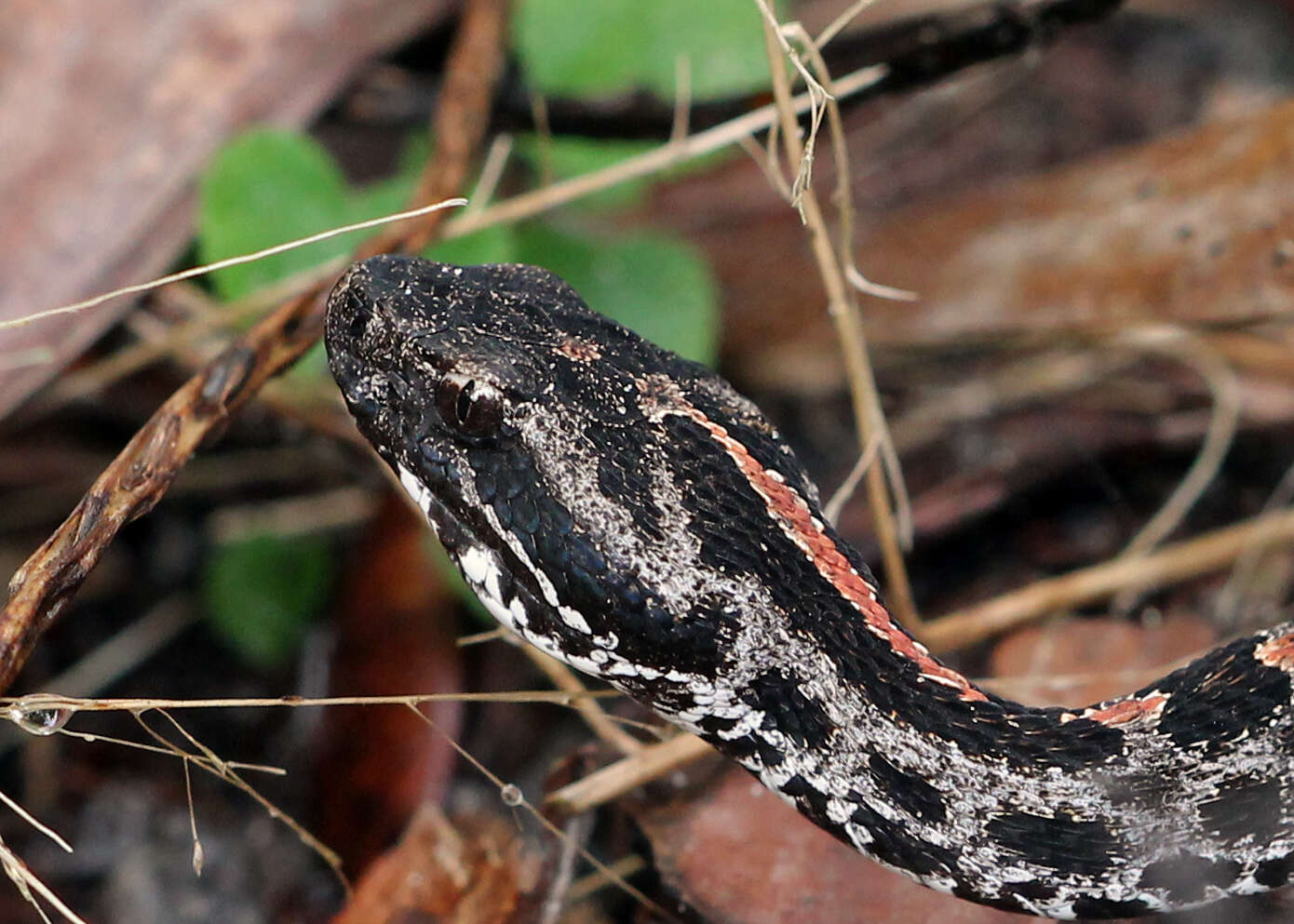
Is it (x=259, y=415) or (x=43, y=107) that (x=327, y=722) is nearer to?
(x=259, y=415)

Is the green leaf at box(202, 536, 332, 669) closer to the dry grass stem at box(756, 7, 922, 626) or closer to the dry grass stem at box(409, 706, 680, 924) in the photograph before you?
the dry grass stem at box(409, 706, 680, 924)

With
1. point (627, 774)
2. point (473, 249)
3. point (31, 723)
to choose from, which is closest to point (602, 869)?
point (627, 774)

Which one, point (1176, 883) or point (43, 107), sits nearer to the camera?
point (1176, 883)

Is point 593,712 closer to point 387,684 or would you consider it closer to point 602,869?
point 602,869

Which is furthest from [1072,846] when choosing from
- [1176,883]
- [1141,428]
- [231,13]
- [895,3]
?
[231,13]

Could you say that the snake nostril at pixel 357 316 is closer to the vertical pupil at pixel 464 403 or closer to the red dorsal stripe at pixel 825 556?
the vertical pupil at pixel 464 403

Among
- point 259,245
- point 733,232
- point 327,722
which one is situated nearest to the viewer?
point 259,245
